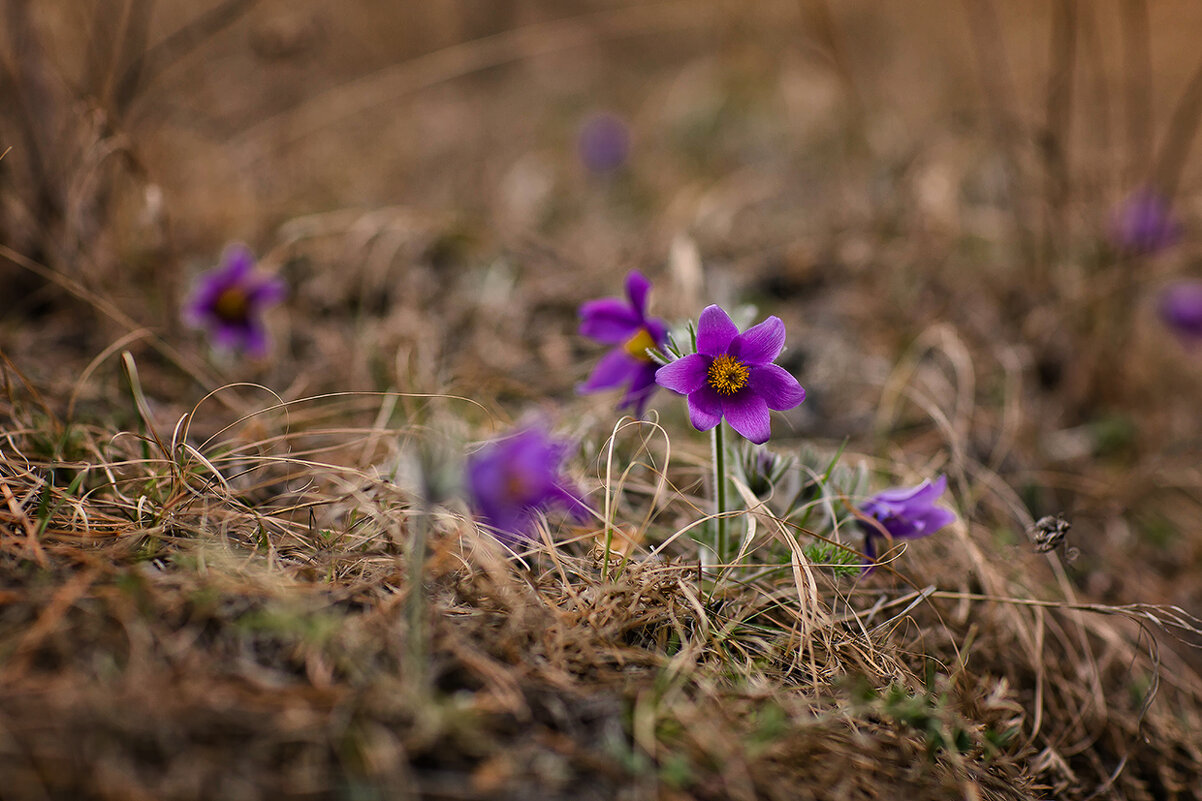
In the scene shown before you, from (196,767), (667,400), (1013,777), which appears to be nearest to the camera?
(196,767)

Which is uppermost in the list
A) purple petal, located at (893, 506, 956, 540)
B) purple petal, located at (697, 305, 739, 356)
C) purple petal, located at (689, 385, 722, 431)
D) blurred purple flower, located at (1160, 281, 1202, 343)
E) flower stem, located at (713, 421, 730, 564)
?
purple petal, located at (697, 305, 739, 356)

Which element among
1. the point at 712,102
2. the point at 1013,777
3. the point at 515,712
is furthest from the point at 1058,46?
the point at 515,712

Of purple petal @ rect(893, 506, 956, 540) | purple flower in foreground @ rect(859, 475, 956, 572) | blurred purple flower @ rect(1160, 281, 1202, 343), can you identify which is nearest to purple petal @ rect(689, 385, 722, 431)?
purple flower in foreground @ rect(859, 475, 956, 572)

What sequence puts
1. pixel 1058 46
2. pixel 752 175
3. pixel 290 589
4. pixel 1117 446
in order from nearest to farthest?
pixel 290 589, pixel 1117 446, pixel 752 175, pixel 1058 46

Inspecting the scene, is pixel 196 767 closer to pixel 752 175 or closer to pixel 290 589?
pixel 290 589

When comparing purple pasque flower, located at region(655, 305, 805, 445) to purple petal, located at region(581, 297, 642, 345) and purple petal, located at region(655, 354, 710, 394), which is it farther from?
purple petal, located at region(581, 297, 642, 345)

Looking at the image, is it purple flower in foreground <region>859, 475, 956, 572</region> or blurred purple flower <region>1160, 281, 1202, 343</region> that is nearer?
purple flower in foreground <region>859, 475, 956, 572</region>
